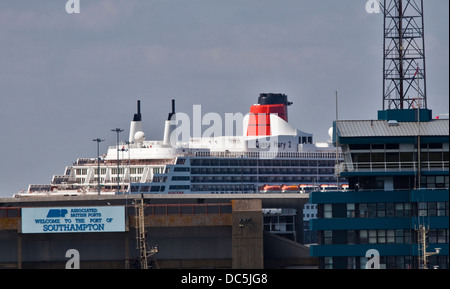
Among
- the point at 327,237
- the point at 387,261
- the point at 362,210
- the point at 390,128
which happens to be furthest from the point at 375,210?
the point at 390,128

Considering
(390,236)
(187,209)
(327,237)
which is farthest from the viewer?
(187,209)

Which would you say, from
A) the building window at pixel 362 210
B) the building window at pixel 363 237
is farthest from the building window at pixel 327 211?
the building window at pixel 363 237

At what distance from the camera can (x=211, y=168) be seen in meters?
186

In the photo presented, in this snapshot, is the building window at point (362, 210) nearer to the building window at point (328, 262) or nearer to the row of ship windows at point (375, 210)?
the row of ship windows at point (375, 210)

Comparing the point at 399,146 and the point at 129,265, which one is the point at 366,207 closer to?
the point at 399,146

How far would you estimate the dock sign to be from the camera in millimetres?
79250

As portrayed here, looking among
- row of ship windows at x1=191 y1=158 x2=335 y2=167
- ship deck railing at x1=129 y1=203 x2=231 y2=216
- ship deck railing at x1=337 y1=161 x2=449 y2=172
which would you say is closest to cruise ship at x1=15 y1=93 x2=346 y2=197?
row of ship windows at x1=191 y1=158 x2=335 y2=167

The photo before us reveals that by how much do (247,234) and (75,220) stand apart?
13.3m

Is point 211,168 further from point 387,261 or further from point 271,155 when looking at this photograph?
point 387,261

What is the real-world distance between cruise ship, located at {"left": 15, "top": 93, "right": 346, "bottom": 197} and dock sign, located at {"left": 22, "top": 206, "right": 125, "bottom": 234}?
99.3m

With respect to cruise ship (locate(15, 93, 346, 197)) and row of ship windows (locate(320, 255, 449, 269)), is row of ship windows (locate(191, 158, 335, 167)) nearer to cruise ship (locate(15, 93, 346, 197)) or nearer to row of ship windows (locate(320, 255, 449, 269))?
cruise ship (locate(15, 93, 346, 197))

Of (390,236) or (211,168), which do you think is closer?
(390,236)

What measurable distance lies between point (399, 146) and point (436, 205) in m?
5.05
